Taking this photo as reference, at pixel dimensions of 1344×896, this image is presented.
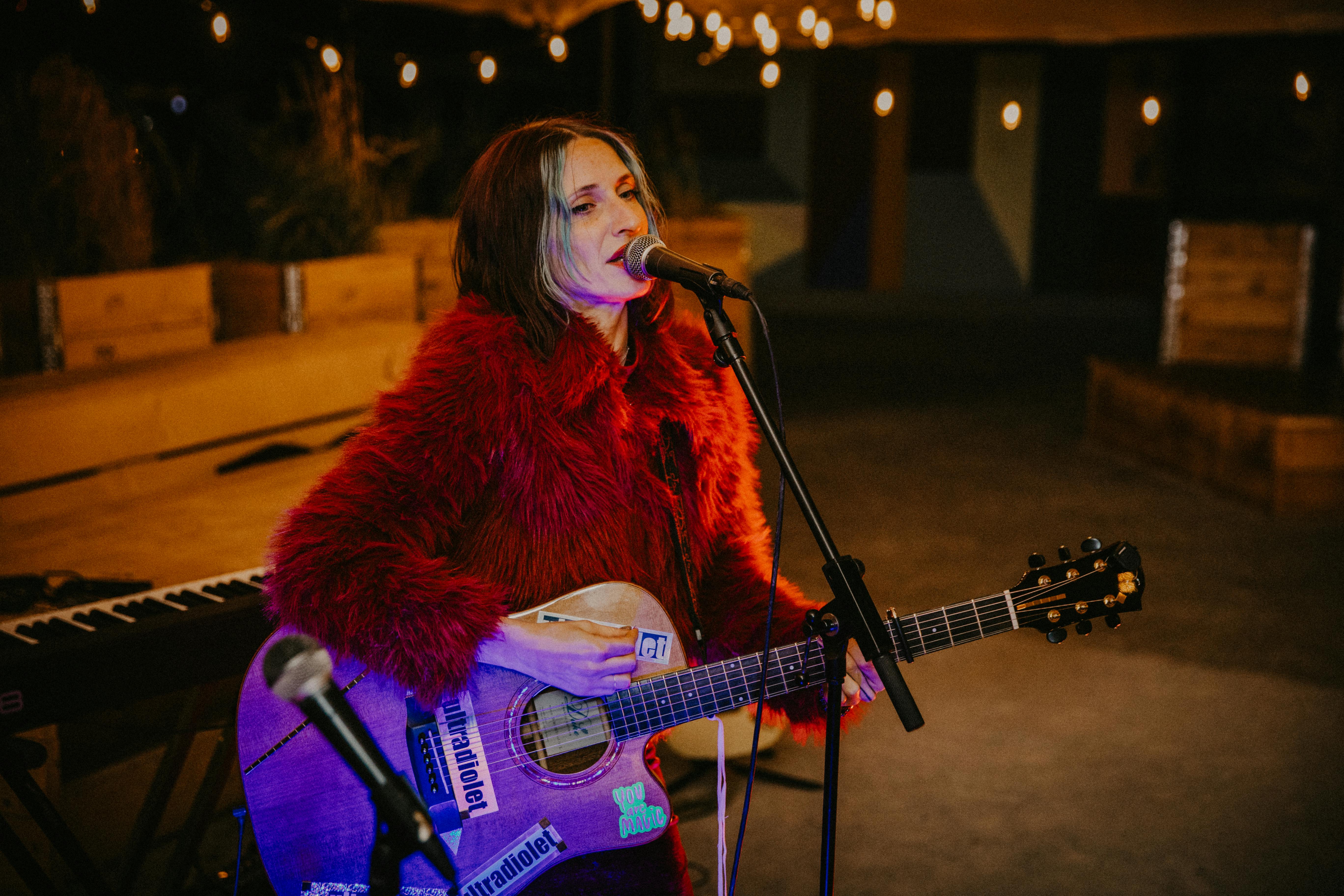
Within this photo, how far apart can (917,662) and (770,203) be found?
1095 centimetres

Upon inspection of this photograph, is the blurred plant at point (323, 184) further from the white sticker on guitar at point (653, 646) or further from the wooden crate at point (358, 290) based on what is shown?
the white sticker on guitar at point (653, 646)

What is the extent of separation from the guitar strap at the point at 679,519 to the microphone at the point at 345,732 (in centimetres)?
75

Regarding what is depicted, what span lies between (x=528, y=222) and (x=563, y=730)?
2.53ft

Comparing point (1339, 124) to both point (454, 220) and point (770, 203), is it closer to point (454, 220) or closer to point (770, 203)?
point (770, 203)

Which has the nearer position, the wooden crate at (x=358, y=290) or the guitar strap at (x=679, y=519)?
the guitar strap at (x=679, y=519)

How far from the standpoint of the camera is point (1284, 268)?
7.70 meters

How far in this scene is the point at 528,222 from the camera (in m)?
1.71

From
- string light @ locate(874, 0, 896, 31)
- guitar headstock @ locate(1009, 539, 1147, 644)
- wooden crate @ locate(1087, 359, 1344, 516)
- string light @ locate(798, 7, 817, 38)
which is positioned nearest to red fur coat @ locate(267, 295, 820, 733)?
guitar headstock @ locate(1009, 539, 1147, 644)

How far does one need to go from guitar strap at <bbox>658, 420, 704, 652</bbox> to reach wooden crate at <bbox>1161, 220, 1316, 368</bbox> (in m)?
6.85

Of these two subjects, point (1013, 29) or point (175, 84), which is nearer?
point (175, 84)

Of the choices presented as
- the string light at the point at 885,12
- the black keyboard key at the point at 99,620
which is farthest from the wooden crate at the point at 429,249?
the black keyboard key at the point at 99,620

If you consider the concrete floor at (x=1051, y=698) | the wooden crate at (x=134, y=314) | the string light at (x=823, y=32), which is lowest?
the concrete floor at (x=1051, y=698)

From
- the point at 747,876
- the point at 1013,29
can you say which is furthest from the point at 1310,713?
the point at 1013,29

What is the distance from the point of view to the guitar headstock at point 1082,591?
165cm
